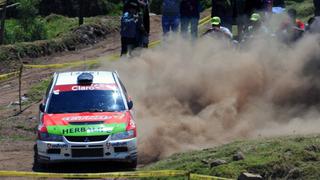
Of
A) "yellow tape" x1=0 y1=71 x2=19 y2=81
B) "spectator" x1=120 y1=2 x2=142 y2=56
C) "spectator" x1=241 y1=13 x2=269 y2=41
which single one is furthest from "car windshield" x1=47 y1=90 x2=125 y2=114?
"yellow tape" x1=0 y1=71 x2=19 y2=81

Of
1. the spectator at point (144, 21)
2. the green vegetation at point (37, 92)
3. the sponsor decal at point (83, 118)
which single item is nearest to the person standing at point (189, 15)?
the spectator at point (144, 21)

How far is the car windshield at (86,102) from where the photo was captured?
45.9ft

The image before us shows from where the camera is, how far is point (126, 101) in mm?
14328

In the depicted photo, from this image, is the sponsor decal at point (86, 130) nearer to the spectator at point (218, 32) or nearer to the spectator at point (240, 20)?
the spectator at point (218, 32)

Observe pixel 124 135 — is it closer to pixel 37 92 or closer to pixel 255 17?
pixel 37 92

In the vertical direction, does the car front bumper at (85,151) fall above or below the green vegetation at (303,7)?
above

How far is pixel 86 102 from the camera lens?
1417 cm

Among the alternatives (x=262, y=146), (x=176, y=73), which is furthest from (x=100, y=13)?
(x=262, y=146)

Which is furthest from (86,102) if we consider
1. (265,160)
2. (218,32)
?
(218,32)

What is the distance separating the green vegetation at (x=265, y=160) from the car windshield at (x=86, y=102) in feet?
5.55

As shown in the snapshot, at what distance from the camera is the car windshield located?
45.9ft

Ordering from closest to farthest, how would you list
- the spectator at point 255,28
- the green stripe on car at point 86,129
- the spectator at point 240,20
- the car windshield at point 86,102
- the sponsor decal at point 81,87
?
the green stripe on car at point 86,129 → the car windshield at point 86,102 → the sponsor decal at point 81,87 → the spectator at point 255,28 → the spectator at point 240,20

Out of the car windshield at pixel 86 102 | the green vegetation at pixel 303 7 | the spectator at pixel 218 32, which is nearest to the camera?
the car windshield at pixel 86 102

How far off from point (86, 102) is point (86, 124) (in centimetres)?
100
